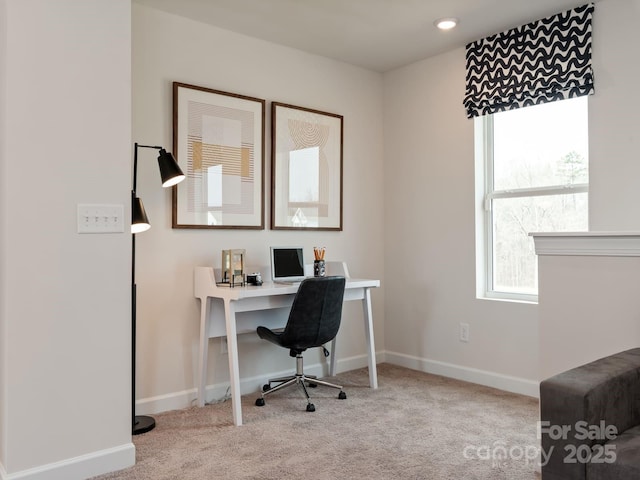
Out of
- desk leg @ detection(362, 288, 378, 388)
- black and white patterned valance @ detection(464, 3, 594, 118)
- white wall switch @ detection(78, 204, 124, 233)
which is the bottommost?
desk leg @ detection(362, 288, 378, 388)

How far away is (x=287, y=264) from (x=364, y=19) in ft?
5.51

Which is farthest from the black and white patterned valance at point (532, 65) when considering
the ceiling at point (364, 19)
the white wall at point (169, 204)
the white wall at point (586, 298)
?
the white wall at point (586, 298)

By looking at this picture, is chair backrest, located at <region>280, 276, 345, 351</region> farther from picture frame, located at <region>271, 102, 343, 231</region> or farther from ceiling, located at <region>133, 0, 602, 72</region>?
ceiling, located at <region>133, 0, 602, 72</region>

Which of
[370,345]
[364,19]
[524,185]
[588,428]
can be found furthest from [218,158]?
[588,428]

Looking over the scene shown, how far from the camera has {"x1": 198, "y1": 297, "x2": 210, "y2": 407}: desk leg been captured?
3.18m

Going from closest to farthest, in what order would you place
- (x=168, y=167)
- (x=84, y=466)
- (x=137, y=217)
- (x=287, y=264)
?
(x=84, y=466)
(x=137, y=217)
(x=168, y=167)
(x=287, y=264)

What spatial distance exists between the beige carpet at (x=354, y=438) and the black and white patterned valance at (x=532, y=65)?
1.98 meters

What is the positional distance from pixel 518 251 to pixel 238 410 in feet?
7.13

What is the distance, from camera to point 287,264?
3541 mm

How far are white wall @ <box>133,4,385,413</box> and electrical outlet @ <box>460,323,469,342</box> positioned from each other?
2.80ft

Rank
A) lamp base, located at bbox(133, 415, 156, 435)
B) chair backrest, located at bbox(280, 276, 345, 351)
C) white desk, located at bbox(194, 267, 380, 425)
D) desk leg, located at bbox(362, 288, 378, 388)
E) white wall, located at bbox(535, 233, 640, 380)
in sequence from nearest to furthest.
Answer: white wall, located at bbox(535, 233, 640, 380), lamp base, located at bbox(133, 415, 156, 435), white desk, located at bbox(194, 267, 380, 425), chair backrest, located at bbox(280, 276, 345, 351), desk leg, located at bbox(362, 288, 378, 388)

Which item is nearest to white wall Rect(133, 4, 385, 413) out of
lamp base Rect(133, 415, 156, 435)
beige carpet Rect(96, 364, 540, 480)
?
lamp base Rect(133, 415, 156, 435)

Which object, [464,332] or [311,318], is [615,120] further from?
[311,318]

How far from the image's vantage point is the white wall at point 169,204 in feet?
10.2
